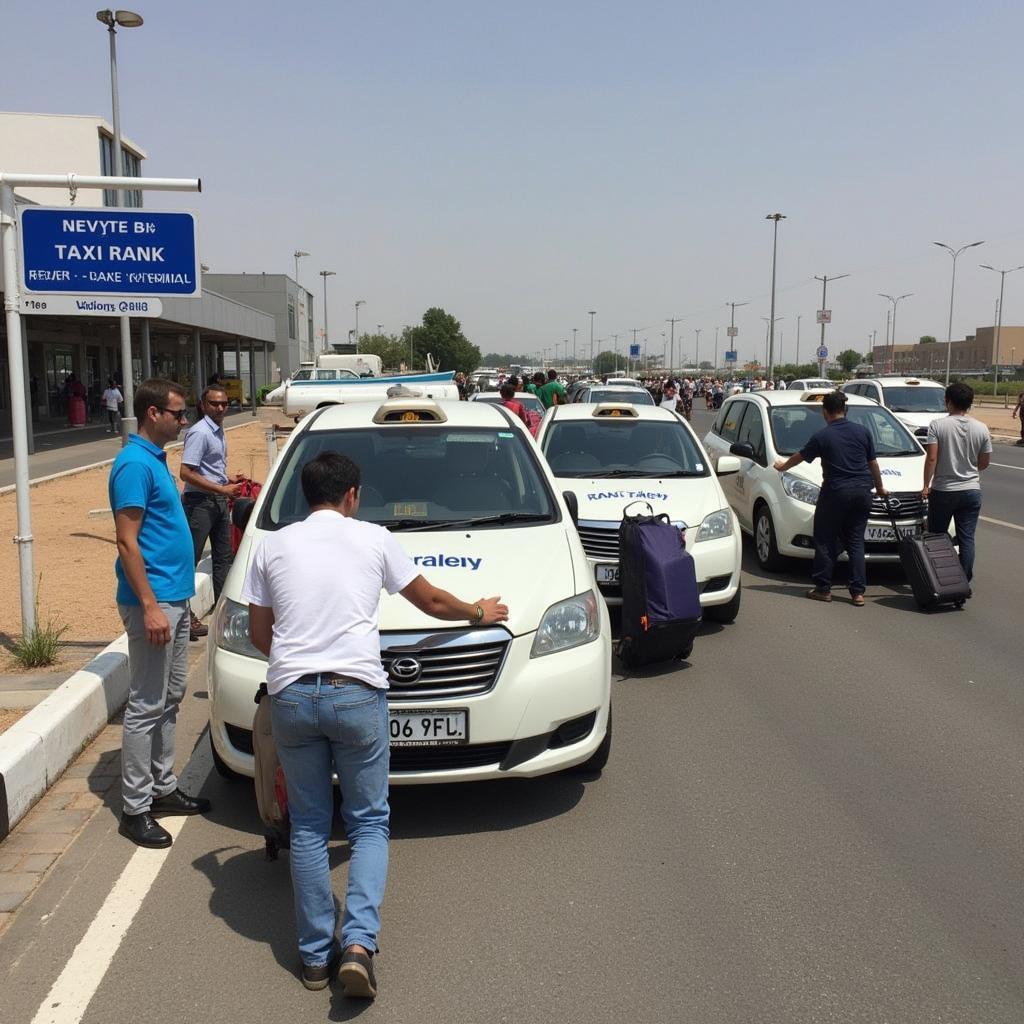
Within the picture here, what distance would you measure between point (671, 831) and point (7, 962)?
8.34ft

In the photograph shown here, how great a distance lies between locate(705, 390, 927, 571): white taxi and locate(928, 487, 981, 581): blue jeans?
52 cm

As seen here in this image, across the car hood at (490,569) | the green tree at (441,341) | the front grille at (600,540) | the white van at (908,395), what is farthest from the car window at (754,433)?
the green tree at (441,341)

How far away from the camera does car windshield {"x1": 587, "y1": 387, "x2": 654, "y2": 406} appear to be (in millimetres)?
21094

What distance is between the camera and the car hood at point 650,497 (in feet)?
26.3

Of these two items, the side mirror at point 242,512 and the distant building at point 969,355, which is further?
the distant building at point 969,355

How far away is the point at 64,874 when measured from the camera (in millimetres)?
4199

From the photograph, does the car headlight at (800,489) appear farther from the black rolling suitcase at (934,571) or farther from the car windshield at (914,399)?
the car windshield at (914,399)

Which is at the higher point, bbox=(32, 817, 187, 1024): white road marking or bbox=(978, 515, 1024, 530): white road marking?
bbox=(32, 817, 187, 1024): white road marking

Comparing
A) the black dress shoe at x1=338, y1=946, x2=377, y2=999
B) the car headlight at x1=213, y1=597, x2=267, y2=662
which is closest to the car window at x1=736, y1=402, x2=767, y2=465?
the car headlight at x1=213, y1=597, x2=267, y2=662

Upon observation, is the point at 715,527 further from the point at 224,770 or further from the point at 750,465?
the point at 224,770

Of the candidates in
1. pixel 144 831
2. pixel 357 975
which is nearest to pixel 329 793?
pixel 357 975

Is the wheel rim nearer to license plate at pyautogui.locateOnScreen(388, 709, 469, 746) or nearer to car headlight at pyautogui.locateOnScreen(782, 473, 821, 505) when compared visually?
car headlight at pyautogui.locateOnScreen(782, 473, 821, 505)

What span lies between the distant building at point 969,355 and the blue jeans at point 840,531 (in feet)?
442

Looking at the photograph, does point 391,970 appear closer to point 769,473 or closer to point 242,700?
point 242,700
